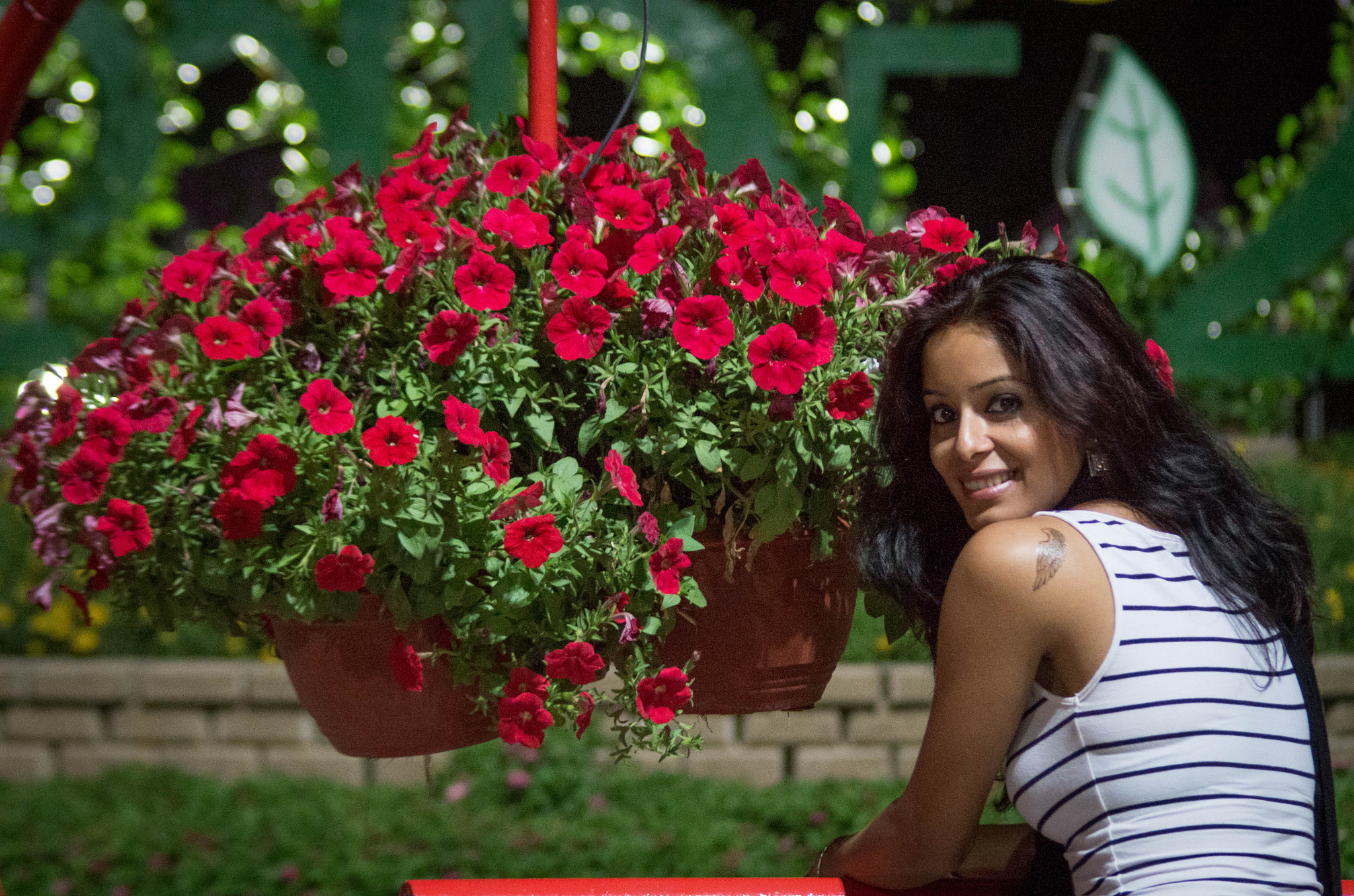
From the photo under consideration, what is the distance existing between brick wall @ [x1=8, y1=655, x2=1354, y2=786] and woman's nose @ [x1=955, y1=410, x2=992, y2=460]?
214cm

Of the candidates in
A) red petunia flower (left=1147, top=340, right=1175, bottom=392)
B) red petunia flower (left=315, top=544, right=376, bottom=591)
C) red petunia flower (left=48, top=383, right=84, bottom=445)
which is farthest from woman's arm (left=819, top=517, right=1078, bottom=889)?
red petunia flower (left=48, top=383, right=84, bottom=445)

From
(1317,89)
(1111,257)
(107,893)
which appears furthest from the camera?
(1317,89)

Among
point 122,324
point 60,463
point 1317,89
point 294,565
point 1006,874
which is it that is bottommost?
point 1006,874

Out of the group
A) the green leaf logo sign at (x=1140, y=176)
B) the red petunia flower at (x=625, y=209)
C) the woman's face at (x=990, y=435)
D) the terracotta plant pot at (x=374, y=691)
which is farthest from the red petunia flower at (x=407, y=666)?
the green leaf logo sign at (x=1140, y=176)

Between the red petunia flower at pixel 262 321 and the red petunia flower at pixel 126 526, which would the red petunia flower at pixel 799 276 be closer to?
the red petunia flower at pixel 262 321

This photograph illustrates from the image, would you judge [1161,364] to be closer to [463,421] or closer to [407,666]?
[463,421]

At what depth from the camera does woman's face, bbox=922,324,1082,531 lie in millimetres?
1216

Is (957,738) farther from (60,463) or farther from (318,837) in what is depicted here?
(318,837)

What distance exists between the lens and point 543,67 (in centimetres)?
142

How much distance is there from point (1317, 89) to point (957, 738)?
403 centimetres

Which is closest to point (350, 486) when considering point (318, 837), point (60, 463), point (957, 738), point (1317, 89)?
point (60, 463)

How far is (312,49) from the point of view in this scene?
4023mm

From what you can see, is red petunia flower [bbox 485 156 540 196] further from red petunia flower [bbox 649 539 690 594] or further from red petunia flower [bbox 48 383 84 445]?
red petunia flower [bbox 48 383 84 445]

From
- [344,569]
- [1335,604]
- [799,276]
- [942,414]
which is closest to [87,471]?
[344,569]
